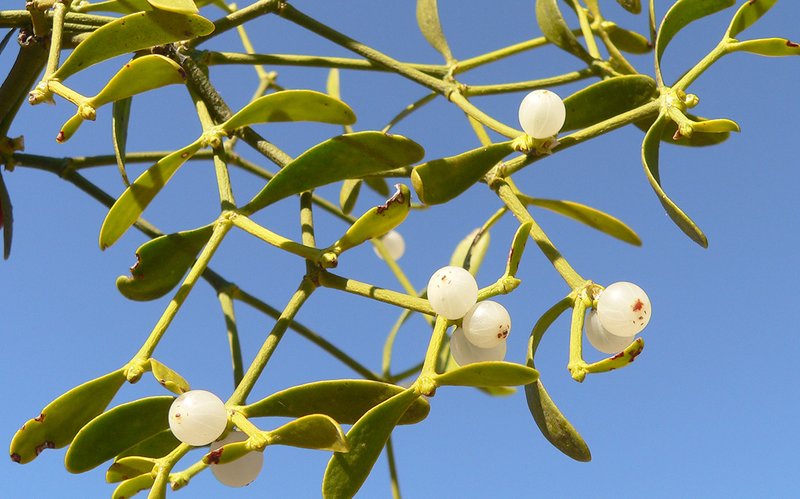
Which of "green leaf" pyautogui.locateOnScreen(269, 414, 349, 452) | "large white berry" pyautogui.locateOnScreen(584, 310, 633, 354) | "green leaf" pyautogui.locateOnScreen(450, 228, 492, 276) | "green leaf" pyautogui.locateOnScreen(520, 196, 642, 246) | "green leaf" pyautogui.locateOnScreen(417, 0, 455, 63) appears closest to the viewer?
"green leaf" pyautogui.locateOnScreen(269, 414, 349, 452)

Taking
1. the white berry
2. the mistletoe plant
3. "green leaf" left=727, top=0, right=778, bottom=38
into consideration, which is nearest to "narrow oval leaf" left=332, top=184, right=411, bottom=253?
the mistletoe plant

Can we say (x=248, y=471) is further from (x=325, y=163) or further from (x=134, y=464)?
(x=325, y=163)

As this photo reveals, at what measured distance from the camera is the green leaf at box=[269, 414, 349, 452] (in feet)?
1.39

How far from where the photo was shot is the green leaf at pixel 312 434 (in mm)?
423

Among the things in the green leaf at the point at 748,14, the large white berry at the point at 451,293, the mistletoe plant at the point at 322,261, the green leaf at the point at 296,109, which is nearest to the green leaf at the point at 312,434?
the mistletoe plant at the point at 322,261

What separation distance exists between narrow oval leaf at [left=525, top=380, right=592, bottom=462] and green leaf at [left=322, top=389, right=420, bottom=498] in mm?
82

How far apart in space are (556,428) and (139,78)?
14.0 inches

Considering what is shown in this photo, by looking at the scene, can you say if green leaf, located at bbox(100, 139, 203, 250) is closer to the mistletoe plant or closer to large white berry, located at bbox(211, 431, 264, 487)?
the mistletoe plant

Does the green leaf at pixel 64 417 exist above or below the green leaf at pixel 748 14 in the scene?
below

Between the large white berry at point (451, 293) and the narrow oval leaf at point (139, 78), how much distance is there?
0.23 m

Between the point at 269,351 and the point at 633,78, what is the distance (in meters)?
0.32

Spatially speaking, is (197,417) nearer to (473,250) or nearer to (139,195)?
(139,195)

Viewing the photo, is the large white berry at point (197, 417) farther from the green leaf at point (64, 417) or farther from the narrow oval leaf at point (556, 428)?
the narrow oval leaf at point (556, 428)

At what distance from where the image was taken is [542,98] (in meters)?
0.55
